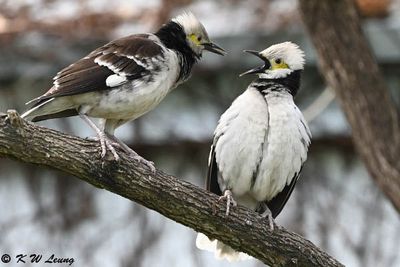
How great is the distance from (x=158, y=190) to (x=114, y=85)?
0.87 m

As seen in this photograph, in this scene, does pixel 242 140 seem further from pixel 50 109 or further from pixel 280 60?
pixel 50 109

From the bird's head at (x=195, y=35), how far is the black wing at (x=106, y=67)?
1.12 feet

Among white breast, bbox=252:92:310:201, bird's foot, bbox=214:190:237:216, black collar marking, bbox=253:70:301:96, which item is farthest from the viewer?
black collar marking, bbox=253:70:301:96

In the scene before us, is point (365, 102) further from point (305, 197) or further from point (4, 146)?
point (4, 146)

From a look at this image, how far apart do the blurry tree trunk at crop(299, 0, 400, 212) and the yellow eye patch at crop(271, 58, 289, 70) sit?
1009 millimetres

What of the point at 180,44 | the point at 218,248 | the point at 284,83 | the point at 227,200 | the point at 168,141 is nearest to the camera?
the point at 227,200

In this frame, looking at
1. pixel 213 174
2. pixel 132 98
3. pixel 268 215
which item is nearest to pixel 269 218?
pixel 268 215

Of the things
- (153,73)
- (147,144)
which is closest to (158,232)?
(147,144)

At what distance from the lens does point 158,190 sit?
20.9 ft

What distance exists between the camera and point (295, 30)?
10391 millimetres

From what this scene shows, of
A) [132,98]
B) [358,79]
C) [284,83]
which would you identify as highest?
[358,79]

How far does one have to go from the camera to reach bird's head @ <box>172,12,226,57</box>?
7.54 meters

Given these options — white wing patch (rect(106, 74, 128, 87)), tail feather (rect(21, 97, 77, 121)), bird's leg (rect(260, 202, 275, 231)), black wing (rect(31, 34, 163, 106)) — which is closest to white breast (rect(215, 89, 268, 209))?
bird's leg (rect(260, 202, 275, 231))

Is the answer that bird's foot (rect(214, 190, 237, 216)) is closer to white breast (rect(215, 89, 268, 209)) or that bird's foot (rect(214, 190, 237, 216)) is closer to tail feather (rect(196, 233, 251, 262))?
white breast (rect(215, 89, 268, 209))
